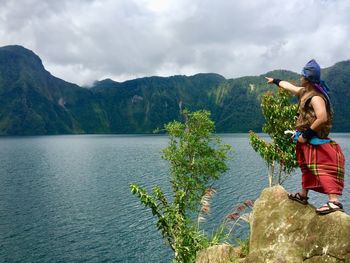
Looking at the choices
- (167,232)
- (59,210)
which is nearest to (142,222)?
A: (59,210)

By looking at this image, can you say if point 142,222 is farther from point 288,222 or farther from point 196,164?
point 288,222

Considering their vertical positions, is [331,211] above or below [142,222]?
above

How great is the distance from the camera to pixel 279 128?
28031mm

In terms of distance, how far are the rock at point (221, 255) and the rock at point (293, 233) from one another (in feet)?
8.83

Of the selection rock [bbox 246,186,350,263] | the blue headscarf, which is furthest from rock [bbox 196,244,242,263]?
the blue headscarf

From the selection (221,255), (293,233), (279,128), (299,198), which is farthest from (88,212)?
(293,233)

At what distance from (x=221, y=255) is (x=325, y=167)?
266 inches

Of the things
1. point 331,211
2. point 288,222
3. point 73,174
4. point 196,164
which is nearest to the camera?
point 331,211

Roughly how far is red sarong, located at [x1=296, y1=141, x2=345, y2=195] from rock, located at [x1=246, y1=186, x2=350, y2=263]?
2.24 ft

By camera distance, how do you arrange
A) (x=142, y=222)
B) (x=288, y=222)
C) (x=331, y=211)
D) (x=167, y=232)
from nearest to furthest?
(x=331, y=211) < (x=288, y=222) < (x=167, y=232) < (x=142, y=222)

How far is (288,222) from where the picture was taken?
9.58 m

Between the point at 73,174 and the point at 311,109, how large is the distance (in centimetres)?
10486

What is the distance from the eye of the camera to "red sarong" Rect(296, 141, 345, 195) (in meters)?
8.55

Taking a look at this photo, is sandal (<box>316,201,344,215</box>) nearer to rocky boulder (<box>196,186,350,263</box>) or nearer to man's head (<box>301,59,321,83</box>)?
rocky boulder (<box>196,186,350,263</box>)
